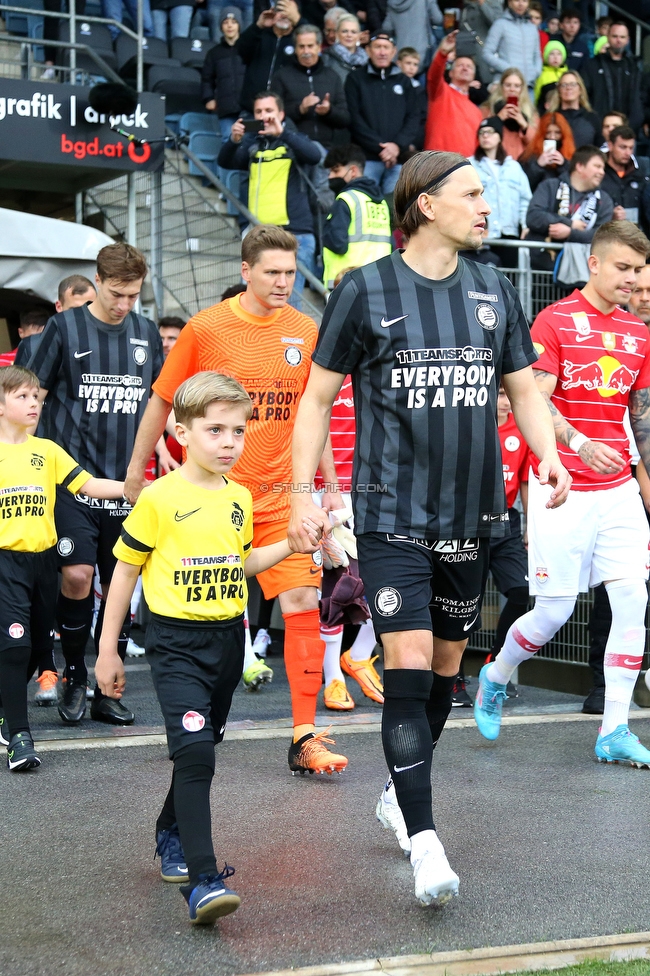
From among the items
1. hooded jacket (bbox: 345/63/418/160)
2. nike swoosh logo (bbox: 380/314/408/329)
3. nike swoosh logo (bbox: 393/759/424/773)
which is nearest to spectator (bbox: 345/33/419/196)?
hooded jacket (bbox: 345/63/418/160)

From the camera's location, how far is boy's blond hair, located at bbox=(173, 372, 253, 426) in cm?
378

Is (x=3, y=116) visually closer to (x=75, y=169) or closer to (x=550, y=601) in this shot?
(x=75, y=169)

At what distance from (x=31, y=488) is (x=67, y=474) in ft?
0.78

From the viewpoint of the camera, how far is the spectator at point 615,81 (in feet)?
47.3

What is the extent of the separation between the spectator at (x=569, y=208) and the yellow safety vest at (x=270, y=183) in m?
2.23

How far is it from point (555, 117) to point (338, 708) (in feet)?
26.6

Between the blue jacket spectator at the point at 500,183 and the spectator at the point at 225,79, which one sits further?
the spectator at the point at 225,79

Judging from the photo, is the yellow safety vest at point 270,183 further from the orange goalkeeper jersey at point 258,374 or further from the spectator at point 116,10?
the orange goalkeeper jersey at point 258,374

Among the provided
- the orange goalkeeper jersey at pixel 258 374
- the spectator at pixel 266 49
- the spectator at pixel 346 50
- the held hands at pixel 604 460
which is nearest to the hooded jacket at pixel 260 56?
the spectator at pixel 266 49

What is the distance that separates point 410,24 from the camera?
1367 cm

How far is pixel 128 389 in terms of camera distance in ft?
21.6

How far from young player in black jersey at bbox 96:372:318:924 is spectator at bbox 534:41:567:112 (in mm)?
11302

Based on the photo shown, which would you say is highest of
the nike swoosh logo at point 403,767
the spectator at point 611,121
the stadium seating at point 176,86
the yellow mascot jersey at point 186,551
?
the stadium seating at point 176,86

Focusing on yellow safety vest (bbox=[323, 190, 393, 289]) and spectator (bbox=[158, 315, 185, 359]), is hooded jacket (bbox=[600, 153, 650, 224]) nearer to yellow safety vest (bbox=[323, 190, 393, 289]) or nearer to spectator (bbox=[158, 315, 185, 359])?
yellow safety vest (bbox=[323, 190, 393, 289])
